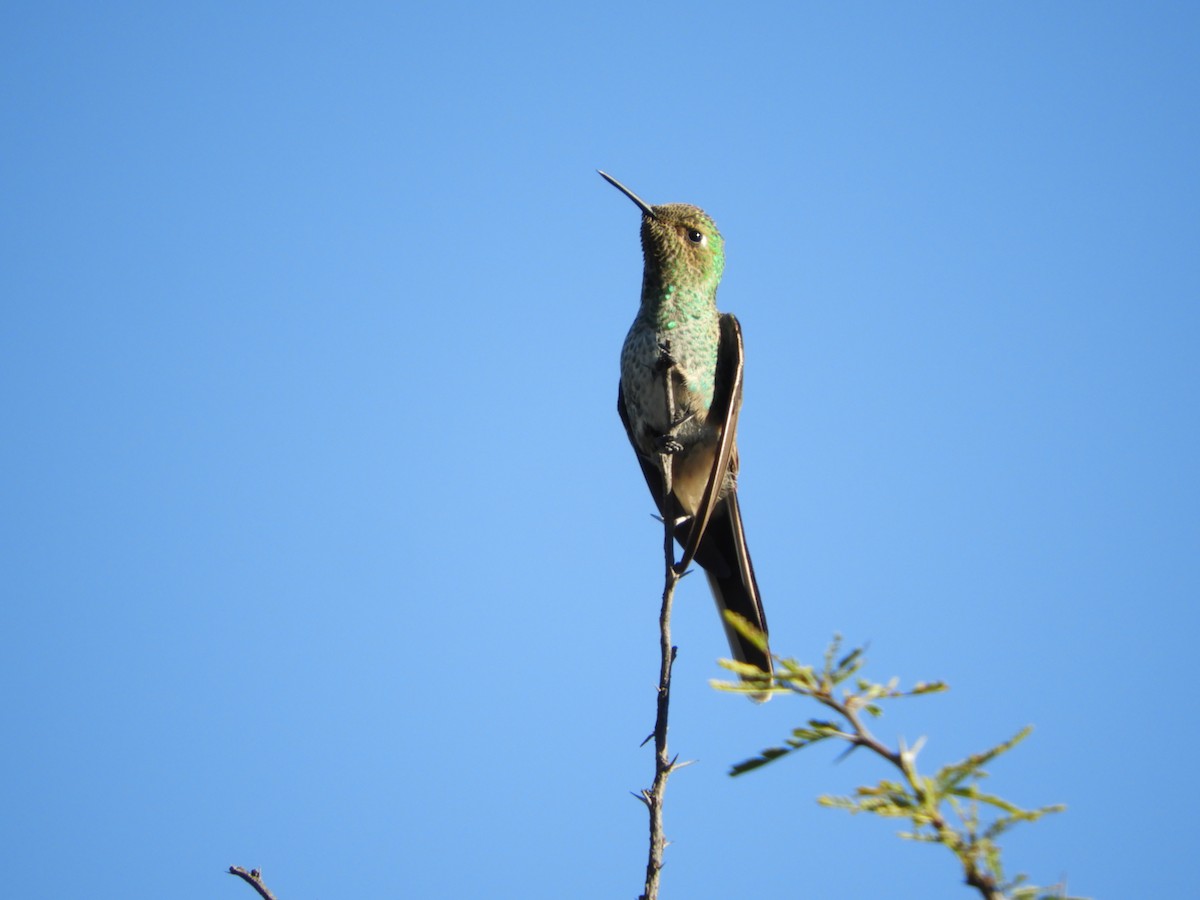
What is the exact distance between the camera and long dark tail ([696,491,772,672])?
539 centimetres

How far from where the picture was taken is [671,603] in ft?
9.14

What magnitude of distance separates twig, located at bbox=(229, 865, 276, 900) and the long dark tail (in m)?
3.49

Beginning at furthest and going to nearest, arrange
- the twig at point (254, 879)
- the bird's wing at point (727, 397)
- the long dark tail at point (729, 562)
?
1. the long dark tail at point (729, 562)
2. the bird's wing at point (727, 397)
3. the twig at point (254, 879)

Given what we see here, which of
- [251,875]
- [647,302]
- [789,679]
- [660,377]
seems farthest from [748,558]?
[789,679]

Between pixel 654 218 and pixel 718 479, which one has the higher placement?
pixel 654 218

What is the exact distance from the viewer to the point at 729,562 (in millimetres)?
5617

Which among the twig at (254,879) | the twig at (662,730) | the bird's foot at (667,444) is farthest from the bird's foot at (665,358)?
the twig at (254,879)

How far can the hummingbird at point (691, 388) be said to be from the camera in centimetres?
518

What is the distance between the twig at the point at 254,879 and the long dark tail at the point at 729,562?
3.49 meters

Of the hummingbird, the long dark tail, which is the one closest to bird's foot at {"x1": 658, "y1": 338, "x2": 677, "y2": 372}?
the hummingbird

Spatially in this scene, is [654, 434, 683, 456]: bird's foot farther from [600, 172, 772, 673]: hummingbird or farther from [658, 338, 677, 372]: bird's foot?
[658, 338, 677, 372]: bird's foot

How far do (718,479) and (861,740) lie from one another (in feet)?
12.5

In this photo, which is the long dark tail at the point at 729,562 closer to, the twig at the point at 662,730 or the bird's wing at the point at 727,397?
the bird's wing at the point at 727,397

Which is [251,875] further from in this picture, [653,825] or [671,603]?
[671,603]
